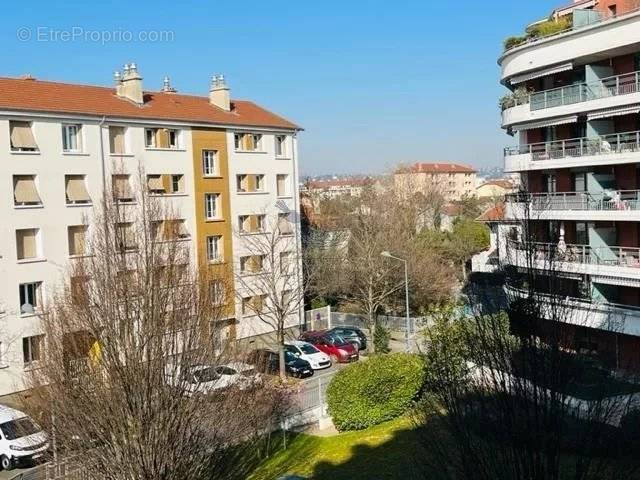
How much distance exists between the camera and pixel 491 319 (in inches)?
418

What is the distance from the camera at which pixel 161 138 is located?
35719mm

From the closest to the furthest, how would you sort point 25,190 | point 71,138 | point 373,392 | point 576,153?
point 373,392, point 576,153, point 25,190, point 71,138

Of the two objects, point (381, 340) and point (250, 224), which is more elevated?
point (250, 224)

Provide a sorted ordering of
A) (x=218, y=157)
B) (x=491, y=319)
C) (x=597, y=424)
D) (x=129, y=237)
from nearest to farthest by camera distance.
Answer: (x=597, y=424), (x=491, y=319), (x=129, y=237), (x=218, y=157)

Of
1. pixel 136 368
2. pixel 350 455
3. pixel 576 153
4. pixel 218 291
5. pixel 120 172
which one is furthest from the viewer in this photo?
pixel 120 172

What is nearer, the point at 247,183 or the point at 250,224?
the point at 247,183

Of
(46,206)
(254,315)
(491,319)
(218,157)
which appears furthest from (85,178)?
(491,319)

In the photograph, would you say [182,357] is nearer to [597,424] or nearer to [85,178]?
[597,424]

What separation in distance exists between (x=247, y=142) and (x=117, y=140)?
27.5 feet

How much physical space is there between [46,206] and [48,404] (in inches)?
704

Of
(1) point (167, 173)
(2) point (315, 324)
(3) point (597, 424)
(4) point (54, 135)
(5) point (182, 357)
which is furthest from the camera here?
(2) point (315, 324)

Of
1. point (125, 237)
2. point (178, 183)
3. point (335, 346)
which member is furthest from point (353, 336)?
point (125, 237)

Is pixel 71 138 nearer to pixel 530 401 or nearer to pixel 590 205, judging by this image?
pixel 590 205

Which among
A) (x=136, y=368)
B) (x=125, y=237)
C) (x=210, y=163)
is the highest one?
(x=210, y=163)
